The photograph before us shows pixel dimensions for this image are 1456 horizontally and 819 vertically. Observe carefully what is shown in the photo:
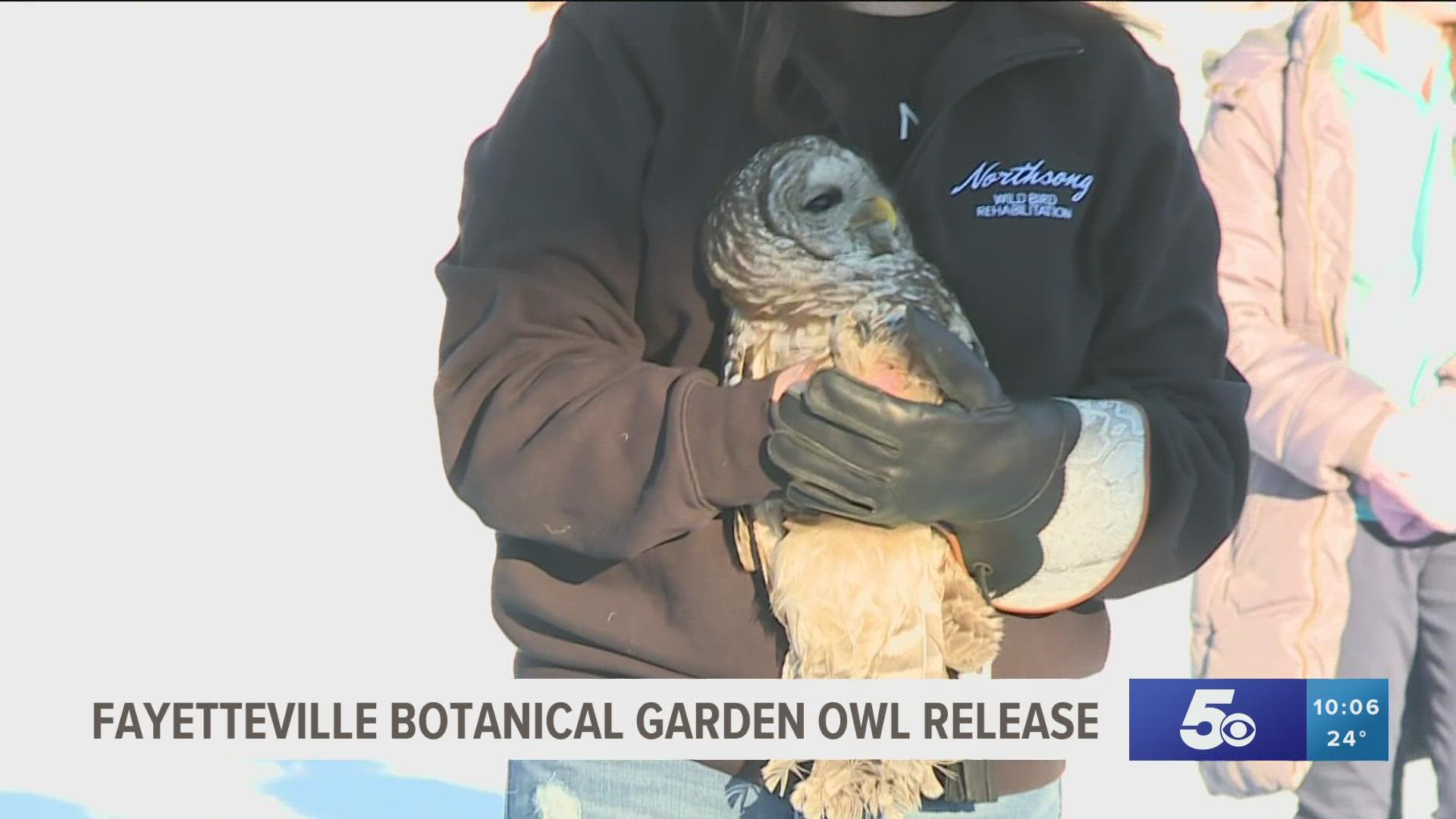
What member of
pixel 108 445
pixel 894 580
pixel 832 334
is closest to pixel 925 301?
pixel 832 334

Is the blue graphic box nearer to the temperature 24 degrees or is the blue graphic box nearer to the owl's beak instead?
the temperature 24 degrees

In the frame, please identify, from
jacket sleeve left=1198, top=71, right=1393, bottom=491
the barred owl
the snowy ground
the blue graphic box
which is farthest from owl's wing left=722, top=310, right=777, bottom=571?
jacket sleeve left=1198, top=71, right=1393, bottom=491

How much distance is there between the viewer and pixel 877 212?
47.3 inches

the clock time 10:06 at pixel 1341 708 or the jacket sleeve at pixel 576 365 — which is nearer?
the jacket sleeve at pixel 576 365

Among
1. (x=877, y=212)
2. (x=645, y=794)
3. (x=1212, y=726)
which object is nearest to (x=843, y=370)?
(x=877, y=212)

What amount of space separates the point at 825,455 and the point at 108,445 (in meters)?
0.89

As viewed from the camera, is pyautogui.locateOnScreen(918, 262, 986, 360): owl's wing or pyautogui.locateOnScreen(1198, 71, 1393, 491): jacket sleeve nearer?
pyautogui.locateOnScreen(918, 262, 986, 360): owl's wing

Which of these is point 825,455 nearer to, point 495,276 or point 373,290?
point 495,276

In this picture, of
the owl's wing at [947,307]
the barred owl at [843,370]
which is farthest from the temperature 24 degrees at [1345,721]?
the owl's wing at [947,307]

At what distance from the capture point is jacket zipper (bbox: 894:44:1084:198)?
1.20 metres

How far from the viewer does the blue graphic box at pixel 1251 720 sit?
56.7 inches

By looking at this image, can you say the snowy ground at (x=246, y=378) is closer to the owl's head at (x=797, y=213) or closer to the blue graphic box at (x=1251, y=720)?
the blue graphic box at (x=1251, y=720)

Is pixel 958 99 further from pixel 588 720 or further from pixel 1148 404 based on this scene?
pixel 588 720

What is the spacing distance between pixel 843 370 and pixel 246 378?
79cm
